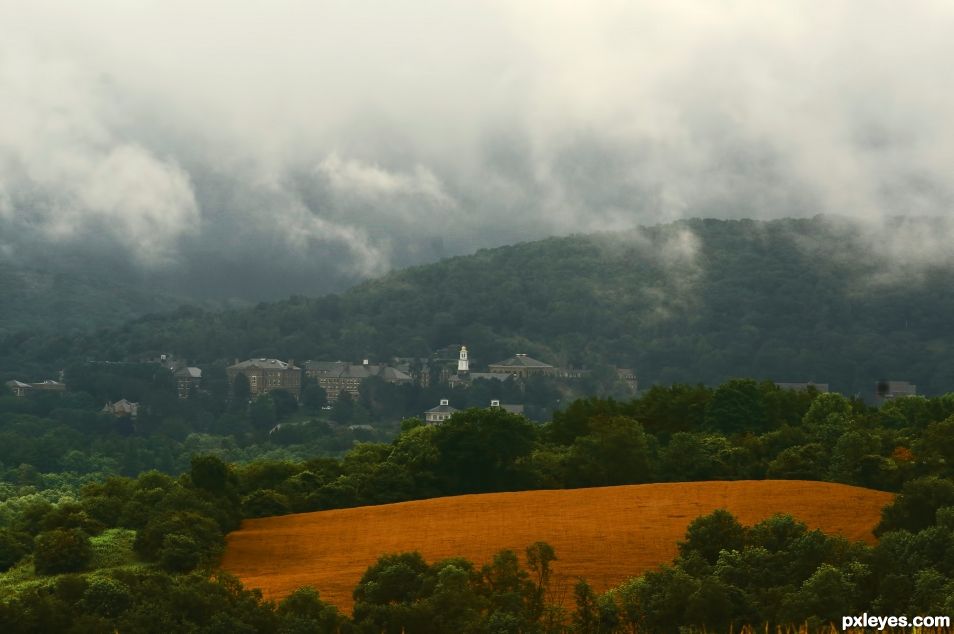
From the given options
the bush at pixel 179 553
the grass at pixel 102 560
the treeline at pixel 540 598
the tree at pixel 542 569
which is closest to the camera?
the treeline at pixel 540 598

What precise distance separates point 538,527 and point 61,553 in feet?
62.1

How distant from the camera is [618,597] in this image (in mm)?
45719

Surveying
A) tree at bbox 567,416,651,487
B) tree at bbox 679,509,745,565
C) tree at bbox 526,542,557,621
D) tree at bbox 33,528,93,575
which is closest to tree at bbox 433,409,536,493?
tree at bbox 567,416,651,487

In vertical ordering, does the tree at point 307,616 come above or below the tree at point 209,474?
below

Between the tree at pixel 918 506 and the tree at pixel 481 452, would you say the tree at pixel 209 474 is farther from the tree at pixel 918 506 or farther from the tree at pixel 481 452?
the tree at pixel 918 506

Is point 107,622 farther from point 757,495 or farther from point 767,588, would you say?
point 757,495

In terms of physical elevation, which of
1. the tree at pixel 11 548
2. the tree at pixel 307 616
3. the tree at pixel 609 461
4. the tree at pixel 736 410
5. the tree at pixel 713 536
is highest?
the tree at pixel 736 410

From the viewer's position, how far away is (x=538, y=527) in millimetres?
64750

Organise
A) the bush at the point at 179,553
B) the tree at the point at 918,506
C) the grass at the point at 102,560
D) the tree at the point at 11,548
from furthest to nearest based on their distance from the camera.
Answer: the tree at the point at 11,548 < the bush at the point at 179,553 < the grass at the point at 102,560 < the tree at the point at 918,506

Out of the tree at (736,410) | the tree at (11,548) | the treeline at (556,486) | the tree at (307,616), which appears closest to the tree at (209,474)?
the treeline at (556,486)

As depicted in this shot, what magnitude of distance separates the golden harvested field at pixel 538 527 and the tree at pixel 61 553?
5565 millimetres

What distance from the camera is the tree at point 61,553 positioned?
6103 cm

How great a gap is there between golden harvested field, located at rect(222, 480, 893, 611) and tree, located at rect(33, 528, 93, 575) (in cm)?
557

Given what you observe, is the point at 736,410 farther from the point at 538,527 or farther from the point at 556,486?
the point at 538,527
